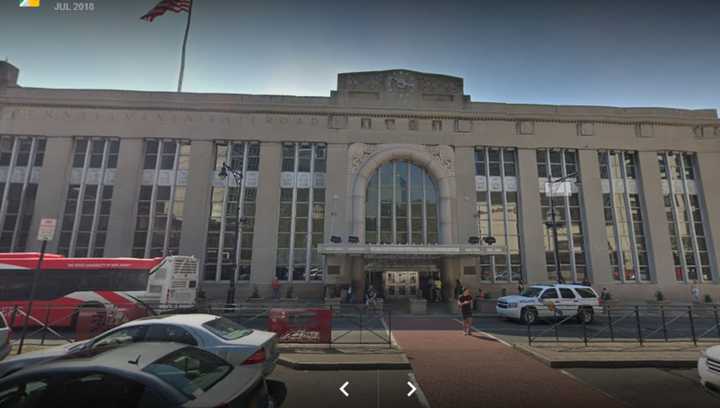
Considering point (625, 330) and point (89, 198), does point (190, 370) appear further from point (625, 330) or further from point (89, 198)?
point (89, 198)

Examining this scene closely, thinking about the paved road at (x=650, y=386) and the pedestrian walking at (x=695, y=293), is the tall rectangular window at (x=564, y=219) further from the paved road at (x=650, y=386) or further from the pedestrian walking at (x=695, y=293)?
the paved road at (x=650, y=386)

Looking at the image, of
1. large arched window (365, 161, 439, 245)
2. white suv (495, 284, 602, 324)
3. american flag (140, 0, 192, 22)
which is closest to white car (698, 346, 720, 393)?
white suv (495, 284, 602, 324)

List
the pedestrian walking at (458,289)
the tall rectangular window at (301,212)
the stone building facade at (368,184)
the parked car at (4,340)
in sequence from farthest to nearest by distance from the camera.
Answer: the tall rectangular window at (301,212) → the stone building facade at (368,184) → the pedestrian walking at (458,289) → the parked car at (4,340)

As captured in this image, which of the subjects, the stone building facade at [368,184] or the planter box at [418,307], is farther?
the stone building facade at [368,184]

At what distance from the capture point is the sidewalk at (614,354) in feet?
25.5

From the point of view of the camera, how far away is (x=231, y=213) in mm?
24188

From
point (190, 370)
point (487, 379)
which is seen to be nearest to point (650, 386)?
point (487, 379)

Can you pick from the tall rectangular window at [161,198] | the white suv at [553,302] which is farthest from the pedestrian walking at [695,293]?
the tall rectangular window at [161,198]

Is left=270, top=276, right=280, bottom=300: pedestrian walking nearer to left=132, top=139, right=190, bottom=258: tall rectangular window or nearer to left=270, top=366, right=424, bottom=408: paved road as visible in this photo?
left=132, top=139, right=190, bottom=258: tall rectangular window

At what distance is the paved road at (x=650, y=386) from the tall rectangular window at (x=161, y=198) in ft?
83.2

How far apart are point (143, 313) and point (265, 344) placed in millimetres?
10679

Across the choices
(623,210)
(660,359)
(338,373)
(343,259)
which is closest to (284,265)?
(343,259)

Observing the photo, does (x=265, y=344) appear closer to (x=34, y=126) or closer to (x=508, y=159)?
(x=508, y=159)

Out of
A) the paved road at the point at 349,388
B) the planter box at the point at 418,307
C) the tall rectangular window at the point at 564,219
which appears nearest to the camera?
the paved road at the point at 349,388
